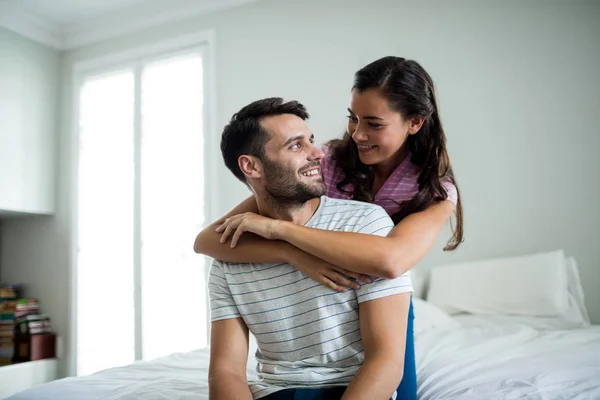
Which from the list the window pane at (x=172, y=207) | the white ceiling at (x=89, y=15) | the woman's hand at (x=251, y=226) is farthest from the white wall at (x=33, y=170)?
the woman's hand at (x=251, y=226)

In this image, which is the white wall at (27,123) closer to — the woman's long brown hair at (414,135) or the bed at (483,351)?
the bed at (483,351)

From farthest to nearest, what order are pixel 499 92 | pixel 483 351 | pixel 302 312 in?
1. pixel 499 92
2. pixel 483 351
3. pixel 302 312

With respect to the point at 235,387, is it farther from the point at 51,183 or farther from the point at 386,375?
the point at 51,183

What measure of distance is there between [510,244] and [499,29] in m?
1.23

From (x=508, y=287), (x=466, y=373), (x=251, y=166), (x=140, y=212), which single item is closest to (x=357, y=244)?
(x=251, y=166)

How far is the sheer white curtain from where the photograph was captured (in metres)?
4.19

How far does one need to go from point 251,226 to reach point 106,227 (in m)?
3.49

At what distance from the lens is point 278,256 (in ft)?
4.38

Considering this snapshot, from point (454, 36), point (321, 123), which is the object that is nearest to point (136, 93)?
point (321, 123)

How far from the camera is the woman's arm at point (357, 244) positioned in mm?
Answer: 1228

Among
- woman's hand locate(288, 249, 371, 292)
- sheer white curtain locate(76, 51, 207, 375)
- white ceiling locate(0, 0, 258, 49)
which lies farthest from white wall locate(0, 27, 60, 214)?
woman's hand locate(288, 249, 371, 292)

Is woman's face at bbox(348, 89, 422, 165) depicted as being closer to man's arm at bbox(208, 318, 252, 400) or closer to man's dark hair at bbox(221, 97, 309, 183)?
man's dark hair at bbox(221, 97, 309, 183)

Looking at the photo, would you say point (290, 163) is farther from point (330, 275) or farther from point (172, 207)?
point (172, 207)

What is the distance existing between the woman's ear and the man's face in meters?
0.33
